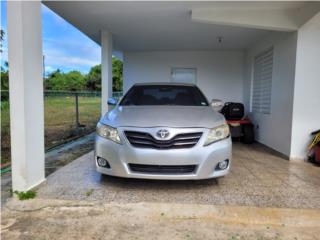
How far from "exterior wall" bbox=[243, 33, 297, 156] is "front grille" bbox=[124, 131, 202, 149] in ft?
9.53

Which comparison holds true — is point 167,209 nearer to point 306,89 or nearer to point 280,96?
point 306,89

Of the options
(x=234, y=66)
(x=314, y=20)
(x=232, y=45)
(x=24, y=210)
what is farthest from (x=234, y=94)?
(x=24, y=210)

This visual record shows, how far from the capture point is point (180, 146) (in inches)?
117

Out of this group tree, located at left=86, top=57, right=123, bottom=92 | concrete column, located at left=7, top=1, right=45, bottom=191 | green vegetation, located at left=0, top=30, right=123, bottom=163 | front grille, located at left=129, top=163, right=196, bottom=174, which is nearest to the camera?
concrete column, located at left=7, top=1, right=45, bottom=191

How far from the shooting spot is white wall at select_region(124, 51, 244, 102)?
887 cm

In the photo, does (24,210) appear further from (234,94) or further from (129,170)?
(234,94)

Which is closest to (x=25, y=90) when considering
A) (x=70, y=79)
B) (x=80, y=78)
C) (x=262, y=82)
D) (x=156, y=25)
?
(x=156, y=25)

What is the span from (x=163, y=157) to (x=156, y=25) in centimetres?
393

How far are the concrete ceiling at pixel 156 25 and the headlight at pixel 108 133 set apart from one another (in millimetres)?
2587

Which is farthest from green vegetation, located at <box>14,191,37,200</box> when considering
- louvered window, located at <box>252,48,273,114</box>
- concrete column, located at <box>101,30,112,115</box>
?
louvered window, located at <box>252,48,273,114</box>

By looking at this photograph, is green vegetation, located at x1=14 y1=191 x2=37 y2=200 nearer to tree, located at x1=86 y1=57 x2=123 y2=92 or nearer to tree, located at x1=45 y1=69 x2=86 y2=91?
tree, located at x1=86 y1=57 x2=123 y2=92

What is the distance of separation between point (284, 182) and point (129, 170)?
2203 mm

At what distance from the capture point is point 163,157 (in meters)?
2.93

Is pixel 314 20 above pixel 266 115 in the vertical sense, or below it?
above
